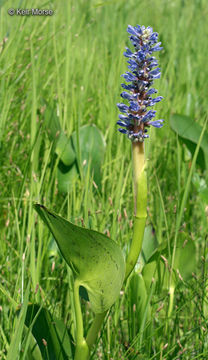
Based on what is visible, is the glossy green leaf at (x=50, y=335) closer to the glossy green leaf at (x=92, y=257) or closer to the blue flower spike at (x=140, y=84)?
the glossy green leaf at (x=92, y=257)

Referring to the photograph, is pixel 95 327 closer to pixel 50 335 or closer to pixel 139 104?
pixel 50 335

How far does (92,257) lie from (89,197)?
14.3 inches

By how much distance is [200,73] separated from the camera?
105 inches

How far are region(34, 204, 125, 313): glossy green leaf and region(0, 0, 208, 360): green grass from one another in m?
0.10

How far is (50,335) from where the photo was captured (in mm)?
857

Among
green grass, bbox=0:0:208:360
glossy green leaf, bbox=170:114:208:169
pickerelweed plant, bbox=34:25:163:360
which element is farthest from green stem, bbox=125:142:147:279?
glossy green leaf, bbox=170:114:208:169

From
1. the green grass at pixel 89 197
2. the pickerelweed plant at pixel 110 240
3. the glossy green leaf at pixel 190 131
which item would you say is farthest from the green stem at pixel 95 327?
the glossy green leaf at pixel 190 131

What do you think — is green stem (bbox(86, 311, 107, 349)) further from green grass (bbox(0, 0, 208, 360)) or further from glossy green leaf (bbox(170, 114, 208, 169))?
glossy green leaf (bbox(170, 114, 208, 169))

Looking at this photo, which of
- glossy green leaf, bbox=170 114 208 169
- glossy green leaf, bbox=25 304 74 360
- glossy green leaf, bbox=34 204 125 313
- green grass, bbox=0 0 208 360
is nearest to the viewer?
glossy green leaf, bbox=34 204 125 313

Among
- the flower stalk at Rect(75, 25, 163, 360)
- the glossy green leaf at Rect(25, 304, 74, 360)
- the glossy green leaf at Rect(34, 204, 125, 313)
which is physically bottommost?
the glossy green leaf at Rect(25, 304, 74, 360)

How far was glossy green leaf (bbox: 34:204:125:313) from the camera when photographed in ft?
2.26

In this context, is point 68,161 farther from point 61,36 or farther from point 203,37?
point 203,37

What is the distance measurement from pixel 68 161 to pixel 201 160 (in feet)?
1.56

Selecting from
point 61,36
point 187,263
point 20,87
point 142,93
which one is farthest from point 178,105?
point 142,93
